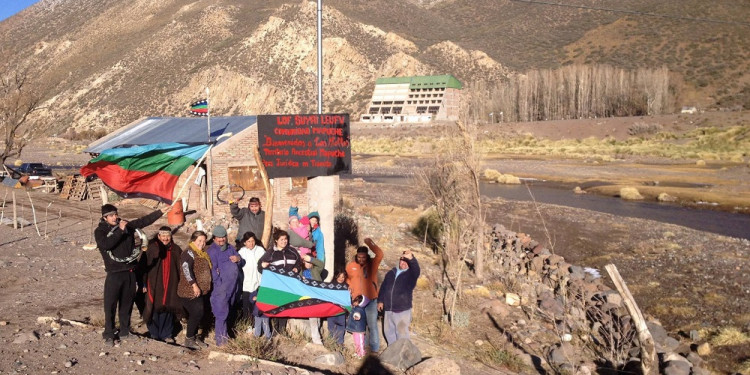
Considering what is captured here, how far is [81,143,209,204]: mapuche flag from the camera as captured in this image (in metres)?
10.0

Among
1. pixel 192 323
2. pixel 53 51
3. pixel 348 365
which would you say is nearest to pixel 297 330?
pixel 348 365

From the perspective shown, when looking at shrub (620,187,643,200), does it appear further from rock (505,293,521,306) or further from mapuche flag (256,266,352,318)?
mapuche flag (256,266,352,318)

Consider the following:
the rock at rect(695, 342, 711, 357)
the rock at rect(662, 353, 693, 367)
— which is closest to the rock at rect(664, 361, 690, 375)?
the rock at rect(662, 353, 693, 367)

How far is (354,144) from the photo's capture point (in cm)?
7488

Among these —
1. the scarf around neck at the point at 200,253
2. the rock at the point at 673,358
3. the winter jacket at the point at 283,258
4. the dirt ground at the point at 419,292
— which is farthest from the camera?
the rock at the point at 673,358

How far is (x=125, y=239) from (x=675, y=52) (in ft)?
355

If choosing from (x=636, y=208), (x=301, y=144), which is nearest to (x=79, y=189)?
(x=301, y=144)

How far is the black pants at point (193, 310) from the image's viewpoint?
7137 mm

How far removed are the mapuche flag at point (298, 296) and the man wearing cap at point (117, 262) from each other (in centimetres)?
148

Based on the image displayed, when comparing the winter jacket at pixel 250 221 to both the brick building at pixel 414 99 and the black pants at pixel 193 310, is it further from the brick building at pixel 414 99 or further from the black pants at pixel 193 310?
the brick building at pixel 414 99

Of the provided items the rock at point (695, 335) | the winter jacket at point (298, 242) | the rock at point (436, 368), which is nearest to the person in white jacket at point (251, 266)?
the winter jacket at point (298, 242)

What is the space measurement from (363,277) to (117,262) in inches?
116

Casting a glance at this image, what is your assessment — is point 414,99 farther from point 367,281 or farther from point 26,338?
point 26,338

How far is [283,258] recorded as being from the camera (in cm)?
766
